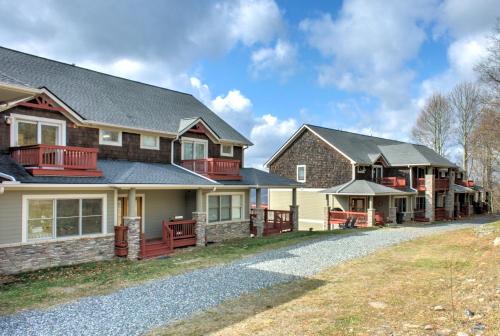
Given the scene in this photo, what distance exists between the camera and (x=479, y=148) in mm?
38719

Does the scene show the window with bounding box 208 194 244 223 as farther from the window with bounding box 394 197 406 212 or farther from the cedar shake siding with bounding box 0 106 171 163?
the window with bounding box 394 197 406 212

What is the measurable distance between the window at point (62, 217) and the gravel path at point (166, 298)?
192 inches

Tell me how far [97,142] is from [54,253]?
17.9 ft

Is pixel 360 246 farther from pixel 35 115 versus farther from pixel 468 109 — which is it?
pixel 468 109

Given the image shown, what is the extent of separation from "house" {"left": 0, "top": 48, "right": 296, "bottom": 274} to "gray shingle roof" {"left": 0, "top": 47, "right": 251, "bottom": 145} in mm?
69

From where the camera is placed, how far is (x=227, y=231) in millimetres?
20766

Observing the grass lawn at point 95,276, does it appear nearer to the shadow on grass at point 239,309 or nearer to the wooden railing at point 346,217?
the shadow on grass at point 239,309

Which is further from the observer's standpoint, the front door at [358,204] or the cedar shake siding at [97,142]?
the front door at [358,204]

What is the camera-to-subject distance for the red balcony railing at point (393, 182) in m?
33.3

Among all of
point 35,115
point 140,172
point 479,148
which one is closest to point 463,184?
point 479,148

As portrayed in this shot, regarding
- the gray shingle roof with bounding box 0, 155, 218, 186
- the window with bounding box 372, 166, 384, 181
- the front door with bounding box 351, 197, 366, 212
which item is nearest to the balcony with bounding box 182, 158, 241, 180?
the gray shingle roof with bounding box 0, 155, 218, 186

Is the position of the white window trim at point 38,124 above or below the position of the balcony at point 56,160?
above

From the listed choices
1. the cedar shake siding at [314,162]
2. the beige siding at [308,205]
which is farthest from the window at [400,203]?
the beige siding at [308,205]

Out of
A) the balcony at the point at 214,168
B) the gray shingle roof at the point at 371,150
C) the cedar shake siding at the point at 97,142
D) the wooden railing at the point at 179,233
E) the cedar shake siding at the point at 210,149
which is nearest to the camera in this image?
the cedar shake siding at the point at 97,142
